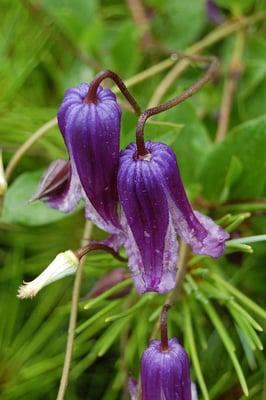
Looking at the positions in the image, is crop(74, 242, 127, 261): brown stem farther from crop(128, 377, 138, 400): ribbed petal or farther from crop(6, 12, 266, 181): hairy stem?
crop(6, 12, 266, 181): hairy stem

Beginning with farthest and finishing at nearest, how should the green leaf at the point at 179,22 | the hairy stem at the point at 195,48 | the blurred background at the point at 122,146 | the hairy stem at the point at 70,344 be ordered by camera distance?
the green leaf at the point at 179,22
the hairy stem at the point at 195,48
the blurred background at the point at 122,146
the hairy stem at the point at 70,344

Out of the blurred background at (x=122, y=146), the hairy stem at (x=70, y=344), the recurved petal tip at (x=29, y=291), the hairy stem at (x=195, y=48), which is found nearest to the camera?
the recurved petal tip at (x=29, y=291)

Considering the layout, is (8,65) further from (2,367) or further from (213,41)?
(2,367)

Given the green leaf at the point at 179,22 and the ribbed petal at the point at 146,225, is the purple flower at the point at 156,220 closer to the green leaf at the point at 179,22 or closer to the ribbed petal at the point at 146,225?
the ribbed petal at the point at 146,225

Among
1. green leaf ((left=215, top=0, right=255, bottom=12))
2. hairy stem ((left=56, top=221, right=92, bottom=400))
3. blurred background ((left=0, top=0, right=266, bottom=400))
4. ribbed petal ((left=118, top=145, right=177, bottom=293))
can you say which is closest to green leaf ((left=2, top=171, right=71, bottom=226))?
blurred background ((left=0, top=0, right=266, bottom=400))

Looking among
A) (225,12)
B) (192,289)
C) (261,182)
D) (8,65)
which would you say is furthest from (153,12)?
(192,289)

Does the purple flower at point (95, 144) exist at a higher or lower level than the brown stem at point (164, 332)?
higher

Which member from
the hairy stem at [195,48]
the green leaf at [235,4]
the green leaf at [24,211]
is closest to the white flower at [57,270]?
the green leaf at [24,211]
